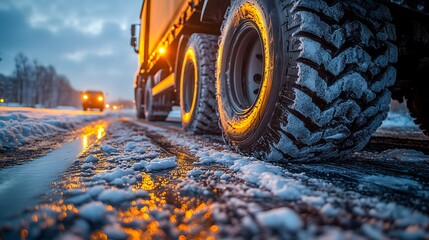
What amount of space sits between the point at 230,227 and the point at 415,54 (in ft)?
7.42

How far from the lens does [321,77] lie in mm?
1308

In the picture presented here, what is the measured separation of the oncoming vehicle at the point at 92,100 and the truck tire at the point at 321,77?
88.5 feet

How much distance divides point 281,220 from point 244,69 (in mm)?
1794

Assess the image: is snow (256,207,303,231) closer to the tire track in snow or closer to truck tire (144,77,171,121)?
the tire track in snow

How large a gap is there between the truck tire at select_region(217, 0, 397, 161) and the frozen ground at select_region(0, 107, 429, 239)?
201mm

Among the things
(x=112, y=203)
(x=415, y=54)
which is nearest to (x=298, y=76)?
(x=112, y=203)

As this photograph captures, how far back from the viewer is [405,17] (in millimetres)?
1844

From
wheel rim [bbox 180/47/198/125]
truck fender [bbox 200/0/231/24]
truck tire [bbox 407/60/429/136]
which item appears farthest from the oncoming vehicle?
truck tire [bbox 407/60/429/136]

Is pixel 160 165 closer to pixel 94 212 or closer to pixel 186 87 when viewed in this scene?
pixel 94 212

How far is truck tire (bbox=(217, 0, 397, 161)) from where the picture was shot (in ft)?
4.30

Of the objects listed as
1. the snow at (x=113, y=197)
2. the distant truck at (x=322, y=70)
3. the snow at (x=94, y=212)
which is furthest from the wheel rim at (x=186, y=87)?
the snow at (x=94, y=212)

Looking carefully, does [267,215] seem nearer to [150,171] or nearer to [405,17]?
[150,171]

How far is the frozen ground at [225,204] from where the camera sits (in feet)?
2.17

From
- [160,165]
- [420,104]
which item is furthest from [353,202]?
[420,104]
